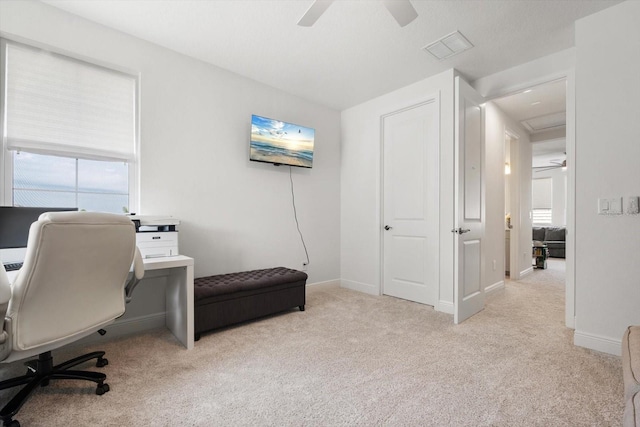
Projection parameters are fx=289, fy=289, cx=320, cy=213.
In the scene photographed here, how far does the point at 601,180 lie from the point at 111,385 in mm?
3637

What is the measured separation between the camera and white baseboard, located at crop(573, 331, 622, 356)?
6.88ft

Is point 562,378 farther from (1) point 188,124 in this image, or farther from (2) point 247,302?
(1) point 188,124

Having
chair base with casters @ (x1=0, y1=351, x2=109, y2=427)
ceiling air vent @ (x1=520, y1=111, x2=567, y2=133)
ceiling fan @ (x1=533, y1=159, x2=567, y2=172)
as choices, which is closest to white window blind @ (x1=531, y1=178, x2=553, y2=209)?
ceiling fan @ (x1=533, y1=159, x2=567, y2=172)

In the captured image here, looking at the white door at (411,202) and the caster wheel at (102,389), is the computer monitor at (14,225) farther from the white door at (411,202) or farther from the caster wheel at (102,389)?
the white door at (411,202)

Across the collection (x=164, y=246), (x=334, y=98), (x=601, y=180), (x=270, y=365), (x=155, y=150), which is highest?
(x=334, y=98)

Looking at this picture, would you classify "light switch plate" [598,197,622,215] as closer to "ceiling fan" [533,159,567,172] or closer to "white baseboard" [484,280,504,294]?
"white baseboard" [484,280,504,294]

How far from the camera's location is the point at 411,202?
3564mm

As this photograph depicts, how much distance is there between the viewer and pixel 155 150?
2.70 metres

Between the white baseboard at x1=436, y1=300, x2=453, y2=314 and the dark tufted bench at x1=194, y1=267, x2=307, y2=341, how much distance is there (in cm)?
150

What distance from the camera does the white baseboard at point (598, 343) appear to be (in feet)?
6.88

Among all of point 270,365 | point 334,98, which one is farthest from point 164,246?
point 334,98

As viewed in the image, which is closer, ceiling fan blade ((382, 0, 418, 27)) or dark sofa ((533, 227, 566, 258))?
ceiling fan blade ((382, 0, 418, 27))

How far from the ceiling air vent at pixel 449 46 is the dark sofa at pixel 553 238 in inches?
273

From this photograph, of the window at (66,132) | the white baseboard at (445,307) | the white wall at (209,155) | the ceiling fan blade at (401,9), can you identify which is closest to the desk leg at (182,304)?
the white wall at (209,155)
